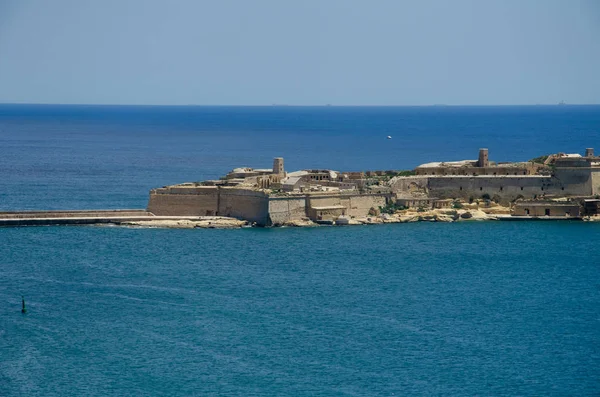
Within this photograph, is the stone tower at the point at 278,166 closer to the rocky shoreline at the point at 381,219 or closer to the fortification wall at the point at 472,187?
the rocky shoreline at the point at 381,219

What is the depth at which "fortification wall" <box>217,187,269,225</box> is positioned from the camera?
174ft

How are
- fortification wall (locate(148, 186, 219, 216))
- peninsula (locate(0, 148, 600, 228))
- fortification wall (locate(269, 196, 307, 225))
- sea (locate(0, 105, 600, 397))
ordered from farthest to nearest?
fortification wall (locate(148, 186, 219, 216)) → peninsula (locate(0, 148, 600, 228)) → fortification wall (locate(269, 196, 307, 225)) → sea (locate(0, 105, 600, 397))

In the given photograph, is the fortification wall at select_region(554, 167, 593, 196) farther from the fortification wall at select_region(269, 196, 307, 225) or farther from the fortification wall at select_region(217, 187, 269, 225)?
the fortification wall at select_region(217, 187, 269, 225)

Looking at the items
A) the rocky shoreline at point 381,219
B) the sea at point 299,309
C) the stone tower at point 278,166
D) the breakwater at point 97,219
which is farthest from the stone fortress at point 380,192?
the sea at point 299,309

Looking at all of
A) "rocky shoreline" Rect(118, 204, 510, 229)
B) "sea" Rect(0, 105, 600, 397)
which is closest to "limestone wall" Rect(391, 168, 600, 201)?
"rocky shoreline" Rect(118, 204, 510, 229)

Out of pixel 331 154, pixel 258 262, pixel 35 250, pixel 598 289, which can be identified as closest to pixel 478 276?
pixel 598 289

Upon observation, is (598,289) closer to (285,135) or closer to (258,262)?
(258,262)

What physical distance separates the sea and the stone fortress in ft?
4.50

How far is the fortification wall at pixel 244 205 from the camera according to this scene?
53.1 m

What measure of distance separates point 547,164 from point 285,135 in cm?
7996

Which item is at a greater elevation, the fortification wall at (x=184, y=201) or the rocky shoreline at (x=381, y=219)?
the fortification wall at (x=184, y=201)

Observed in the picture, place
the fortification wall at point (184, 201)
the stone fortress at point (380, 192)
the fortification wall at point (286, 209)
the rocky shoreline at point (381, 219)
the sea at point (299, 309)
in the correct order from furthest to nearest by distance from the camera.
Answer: the fortification wall at point (184, 201) → the stone fortress at point (380, 192) → the rocky shoreline at point (381, 219) → the fortification wall at point (286, 209) → the sea at point (299, 309)

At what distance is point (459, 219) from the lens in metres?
55.7

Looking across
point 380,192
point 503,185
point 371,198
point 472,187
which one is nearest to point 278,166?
point 371,198
